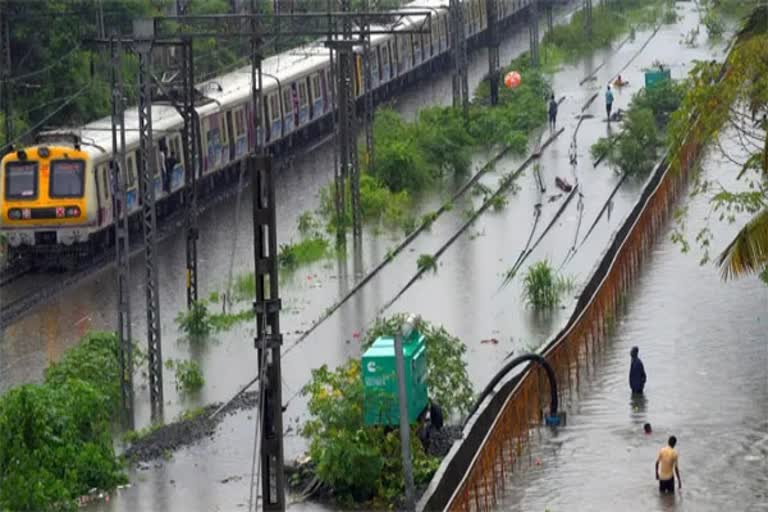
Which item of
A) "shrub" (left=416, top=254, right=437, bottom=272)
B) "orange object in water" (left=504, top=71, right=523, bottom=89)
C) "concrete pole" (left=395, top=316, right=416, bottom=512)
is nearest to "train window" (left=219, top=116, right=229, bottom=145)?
"shrub" (left=416, top=254, right=437, bottom=272)

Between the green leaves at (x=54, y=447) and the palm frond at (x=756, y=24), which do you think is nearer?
the green leaves at (x=54, y=447)

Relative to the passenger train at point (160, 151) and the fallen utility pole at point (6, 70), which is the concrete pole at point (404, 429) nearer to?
the passenger train at point (160, 151)

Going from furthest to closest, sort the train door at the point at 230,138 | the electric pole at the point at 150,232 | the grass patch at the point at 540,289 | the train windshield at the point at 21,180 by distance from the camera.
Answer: the train door at the point at 230,138, the train windshield at the point at 21,180, the grass patch at the point at 540,289, the electric pole at the point at 150,232

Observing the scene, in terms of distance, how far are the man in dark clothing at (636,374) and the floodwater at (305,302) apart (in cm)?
218

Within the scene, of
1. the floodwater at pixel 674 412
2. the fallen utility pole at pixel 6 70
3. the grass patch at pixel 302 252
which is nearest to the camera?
the floodwater at pixel 674 412

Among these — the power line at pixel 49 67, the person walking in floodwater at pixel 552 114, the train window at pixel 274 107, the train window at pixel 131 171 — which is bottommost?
the person walking in floodwater at pixel 552 114

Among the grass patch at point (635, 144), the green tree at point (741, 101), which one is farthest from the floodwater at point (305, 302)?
the green tree at point (741, 101)

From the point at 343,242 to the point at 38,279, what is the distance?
5499 millimetres

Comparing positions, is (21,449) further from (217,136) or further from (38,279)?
(217,136)

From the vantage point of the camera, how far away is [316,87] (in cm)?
4775

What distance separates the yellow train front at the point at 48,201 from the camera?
33.7m

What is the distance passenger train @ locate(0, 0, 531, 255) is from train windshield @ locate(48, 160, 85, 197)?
0.05 feet

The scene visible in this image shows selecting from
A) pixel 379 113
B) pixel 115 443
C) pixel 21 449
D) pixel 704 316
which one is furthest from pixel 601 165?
pixel 21 449

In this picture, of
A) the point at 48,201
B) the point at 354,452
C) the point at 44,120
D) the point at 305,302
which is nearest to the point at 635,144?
the point at 44,120
